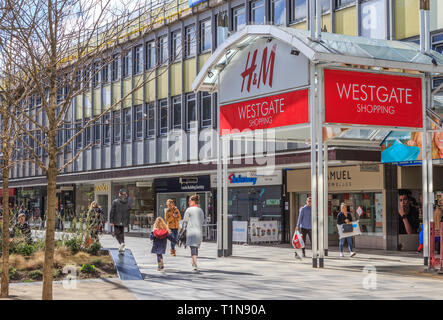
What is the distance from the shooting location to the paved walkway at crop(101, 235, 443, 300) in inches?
447

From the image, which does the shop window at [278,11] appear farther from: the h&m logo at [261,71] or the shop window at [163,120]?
the h&m logo at [261,71]

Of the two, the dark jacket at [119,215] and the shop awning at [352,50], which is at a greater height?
the shop awning at [352,50]

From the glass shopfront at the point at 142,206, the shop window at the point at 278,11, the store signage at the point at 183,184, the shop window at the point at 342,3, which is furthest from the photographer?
the glass shopfront at the point at 142,206

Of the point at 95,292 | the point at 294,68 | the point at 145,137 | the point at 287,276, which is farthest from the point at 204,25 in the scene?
the point at 95,292

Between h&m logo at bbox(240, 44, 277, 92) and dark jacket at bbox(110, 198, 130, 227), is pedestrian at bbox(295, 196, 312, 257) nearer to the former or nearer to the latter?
h&m logo at bbox(240, 44, 277, 92)

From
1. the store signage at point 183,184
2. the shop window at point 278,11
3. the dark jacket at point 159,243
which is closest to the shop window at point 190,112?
the store signage at point 183,184

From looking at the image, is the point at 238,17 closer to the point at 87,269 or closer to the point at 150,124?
the point at 150,124

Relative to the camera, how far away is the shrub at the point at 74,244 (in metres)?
15.6

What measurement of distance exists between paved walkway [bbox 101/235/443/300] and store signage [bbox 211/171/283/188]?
8.19m

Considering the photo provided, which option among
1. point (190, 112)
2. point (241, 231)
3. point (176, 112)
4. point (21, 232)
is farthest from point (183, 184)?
point (21, 232)

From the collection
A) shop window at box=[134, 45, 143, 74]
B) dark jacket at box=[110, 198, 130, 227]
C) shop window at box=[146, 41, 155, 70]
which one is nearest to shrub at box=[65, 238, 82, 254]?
dark jacket at box=[110, 198, 130, 227]

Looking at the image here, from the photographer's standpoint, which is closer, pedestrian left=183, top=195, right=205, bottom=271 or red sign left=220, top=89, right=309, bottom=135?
pedestrian left=183, top=195, right=205, bottom=271

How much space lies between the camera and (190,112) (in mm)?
31406

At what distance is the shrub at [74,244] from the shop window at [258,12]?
14.4m
